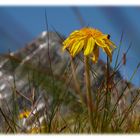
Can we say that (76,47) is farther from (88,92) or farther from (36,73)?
(36,73)

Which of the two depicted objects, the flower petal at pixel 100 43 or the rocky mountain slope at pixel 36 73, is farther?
the flower petal at pixel 100 43

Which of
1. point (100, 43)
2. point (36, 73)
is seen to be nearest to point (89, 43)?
point (100, 43)

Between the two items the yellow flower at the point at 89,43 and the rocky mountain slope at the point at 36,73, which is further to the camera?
the yellow flower at the point at 89,43

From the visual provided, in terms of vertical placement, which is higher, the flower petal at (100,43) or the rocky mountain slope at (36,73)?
the flower petal at (100,43)

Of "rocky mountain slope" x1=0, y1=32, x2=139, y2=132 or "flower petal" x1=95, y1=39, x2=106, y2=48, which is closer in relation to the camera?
"rocky mountain slope" x1=0, y1=32, x2=139, y2=132

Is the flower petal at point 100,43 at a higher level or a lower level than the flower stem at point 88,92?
higher

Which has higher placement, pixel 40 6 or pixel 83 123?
pixel 40 6

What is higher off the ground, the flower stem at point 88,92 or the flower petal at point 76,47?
the flower petal at point 76,47
